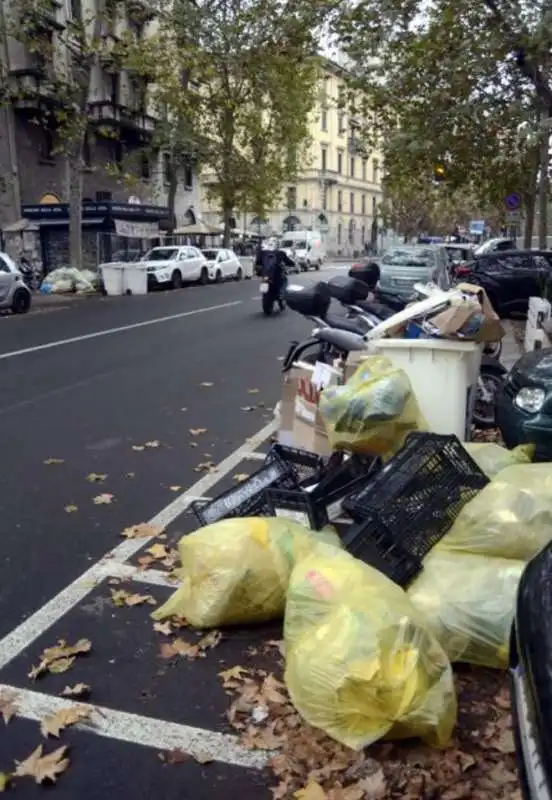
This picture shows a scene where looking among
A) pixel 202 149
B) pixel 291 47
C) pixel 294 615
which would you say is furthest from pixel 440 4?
pixel 202 149

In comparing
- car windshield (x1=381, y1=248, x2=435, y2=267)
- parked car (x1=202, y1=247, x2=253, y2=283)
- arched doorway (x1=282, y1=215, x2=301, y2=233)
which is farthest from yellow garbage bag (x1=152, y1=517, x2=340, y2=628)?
arched doorway (x1=282, y1=215, x2=301, y2=233)

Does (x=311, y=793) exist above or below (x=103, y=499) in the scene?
below

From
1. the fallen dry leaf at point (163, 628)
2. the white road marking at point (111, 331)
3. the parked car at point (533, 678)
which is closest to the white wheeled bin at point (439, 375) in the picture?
the fallen dry leaf at point (163, 628)

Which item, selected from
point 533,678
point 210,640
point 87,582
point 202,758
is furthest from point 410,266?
point 533,678

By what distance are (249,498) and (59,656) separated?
1.34 metres

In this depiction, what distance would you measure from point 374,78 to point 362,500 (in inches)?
590

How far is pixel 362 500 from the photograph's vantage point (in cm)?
372

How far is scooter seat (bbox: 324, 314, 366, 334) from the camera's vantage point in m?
6.45

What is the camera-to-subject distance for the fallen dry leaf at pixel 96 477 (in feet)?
18.7

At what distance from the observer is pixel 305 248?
42.6m

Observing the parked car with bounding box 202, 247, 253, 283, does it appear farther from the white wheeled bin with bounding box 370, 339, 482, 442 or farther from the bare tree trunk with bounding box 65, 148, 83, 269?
the white wheeled bin with bounding box 370, 339, 482, 442

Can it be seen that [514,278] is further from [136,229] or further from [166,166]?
[166,166]

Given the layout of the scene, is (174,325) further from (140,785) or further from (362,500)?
(140,785)

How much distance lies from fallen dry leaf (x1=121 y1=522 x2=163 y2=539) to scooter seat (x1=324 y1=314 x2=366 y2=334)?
242 cm
